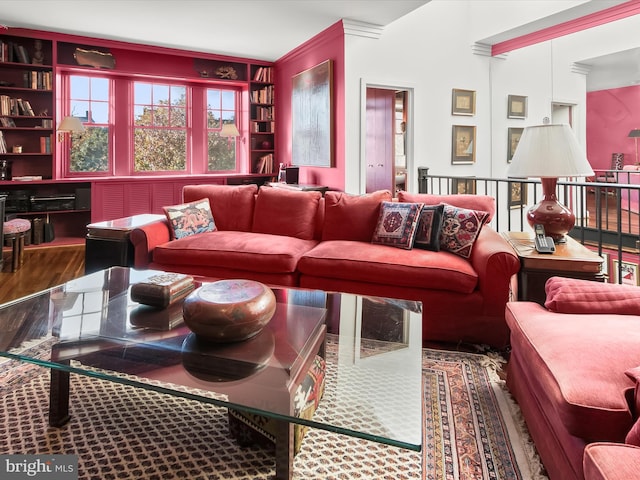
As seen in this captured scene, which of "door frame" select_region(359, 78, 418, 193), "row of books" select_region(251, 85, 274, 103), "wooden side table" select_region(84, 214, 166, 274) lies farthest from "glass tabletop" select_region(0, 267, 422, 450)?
"row of books" select_region(251, 85, 274, 103)

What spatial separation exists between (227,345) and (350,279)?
1.35 m

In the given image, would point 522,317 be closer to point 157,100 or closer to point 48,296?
point 48,296

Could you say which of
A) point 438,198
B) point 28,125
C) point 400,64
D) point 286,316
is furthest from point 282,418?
point 28,125

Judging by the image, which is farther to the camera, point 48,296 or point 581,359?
point 48,296

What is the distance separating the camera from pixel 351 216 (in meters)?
3.36

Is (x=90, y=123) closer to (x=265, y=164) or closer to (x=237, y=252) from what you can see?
(x=265, y=164)

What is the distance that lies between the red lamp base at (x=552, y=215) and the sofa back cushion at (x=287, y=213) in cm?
164

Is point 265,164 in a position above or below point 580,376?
above

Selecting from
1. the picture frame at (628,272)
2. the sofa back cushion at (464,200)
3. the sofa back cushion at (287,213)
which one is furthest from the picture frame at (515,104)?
the sofa back cushion at (287,213)

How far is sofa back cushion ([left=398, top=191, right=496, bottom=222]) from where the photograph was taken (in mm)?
3121

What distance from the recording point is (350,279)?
2812mm

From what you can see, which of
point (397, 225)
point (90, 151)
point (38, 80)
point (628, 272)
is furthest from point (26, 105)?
point (628, 272)

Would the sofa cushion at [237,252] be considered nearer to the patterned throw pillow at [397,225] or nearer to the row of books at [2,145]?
the patterned throw pillow at [397,225]

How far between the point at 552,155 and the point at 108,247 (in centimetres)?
312
